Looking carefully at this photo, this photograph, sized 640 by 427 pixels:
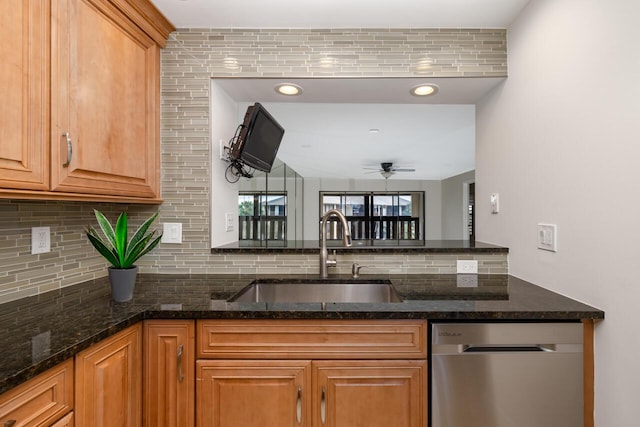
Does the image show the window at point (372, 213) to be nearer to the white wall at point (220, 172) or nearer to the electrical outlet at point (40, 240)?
the white wall at point (220, 172)

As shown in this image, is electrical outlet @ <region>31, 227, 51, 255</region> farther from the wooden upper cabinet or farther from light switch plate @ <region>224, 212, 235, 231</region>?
light switch plate @ <region>224, 212, 235, 231</region>

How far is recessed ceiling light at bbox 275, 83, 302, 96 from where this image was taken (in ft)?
6.61

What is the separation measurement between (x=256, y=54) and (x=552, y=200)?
1.65 metres

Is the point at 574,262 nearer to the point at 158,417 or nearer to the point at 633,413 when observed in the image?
the point at 633,413

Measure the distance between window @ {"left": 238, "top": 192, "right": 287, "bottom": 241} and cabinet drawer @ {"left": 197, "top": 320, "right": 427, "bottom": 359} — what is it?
1.43m

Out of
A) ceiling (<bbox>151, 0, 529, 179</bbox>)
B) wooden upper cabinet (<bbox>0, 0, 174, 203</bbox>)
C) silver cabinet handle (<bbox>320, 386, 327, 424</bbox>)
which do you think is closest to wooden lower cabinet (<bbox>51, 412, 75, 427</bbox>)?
wooden upper cabinet (<bbox>0, 0, 174, 203</bbox>)

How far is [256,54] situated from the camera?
1.92 metres

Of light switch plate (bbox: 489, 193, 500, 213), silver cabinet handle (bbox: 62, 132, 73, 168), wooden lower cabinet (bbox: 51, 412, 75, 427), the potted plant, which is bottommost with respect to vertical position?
wooden lower cabinet (bbox: 51, 412, 75, 427)

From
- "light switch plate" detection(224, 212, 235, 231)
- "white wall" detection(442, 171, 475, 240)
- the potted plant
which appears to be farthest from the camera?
"white wall" detection(442, 171, 475, 240)

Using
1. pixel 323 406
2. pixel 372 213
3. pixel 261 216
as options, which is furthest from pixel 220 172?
pixel 372 213

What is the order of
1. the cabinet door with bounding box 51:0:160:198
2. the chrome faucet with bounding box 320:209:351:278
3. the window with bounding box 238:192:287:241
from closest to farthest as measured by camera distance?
the cabinet door with bounding box 51:0:160:198
the chrome faucet with bounding box 320:209:351:278
the window with bounding box 238:192:287:241

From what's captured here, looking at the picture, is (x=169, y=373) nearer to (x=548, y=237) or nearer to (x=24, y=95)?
(x=24, y=95)

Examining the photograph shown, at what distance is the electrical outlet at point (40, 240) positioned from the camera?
144 centimetres

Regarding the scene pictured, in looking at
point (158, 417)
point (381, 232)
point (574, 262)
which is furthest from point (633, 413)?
point (381, 232)
